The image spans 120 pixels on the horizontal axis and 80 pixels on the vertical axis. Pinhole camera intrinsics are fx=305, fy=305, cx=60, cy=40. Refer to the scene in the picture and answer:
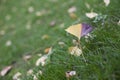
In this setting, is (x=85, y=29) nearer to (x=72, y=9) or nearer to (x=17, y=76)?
(x=17, y=76)

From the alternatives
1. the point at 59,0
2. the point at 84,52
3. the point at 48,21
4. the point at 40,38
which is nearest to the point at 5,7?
the point at 59,0

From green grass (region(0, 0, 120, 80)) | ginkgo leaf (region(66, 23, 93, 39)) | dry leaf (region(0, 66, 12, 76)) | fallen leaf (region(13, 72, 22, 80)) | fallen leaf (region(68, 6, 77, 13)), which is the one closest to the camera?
green grass (region(0, 0, 120, 80))

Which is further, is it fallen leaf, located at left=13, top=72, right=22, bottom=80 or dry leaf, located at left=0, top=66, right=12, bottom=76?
dry leaf, located at left=0, top=66, right=12, bottom=76

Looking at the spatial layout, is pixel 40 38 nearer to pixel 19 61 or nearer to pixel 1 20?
pixel 19 61

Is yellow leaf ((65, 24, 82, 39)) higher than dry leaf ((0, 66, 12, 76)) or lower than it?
higher

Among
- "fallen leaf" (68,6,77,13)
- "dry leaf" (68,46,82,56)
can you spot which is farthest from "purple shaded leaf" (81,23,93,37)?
"fallen leaf" (68,6,77,13)

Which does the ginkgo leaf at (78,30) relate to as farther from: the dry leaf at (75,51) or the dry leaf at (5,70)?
the dry leaf at (5,70)

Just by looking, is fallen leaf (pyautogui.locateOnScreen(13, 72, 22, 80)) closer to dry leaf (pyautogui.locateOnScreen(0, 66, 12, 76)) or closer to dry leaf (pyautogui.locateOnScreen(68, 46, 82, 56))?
dry leaf (pyautogui.locateOnScreen(0, 66, 12, 76))

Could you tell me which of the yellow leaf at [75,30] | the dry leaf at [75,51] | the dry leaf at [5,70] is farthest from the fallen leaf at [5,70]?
the yellow leaf at [75,30]

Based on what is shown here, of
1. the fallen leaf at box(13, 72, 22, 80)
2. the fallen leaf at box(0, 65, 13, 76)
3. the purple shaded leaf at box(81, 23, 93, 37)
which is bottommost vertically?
the fallen leaf at box(0, 65, 13, 76)
